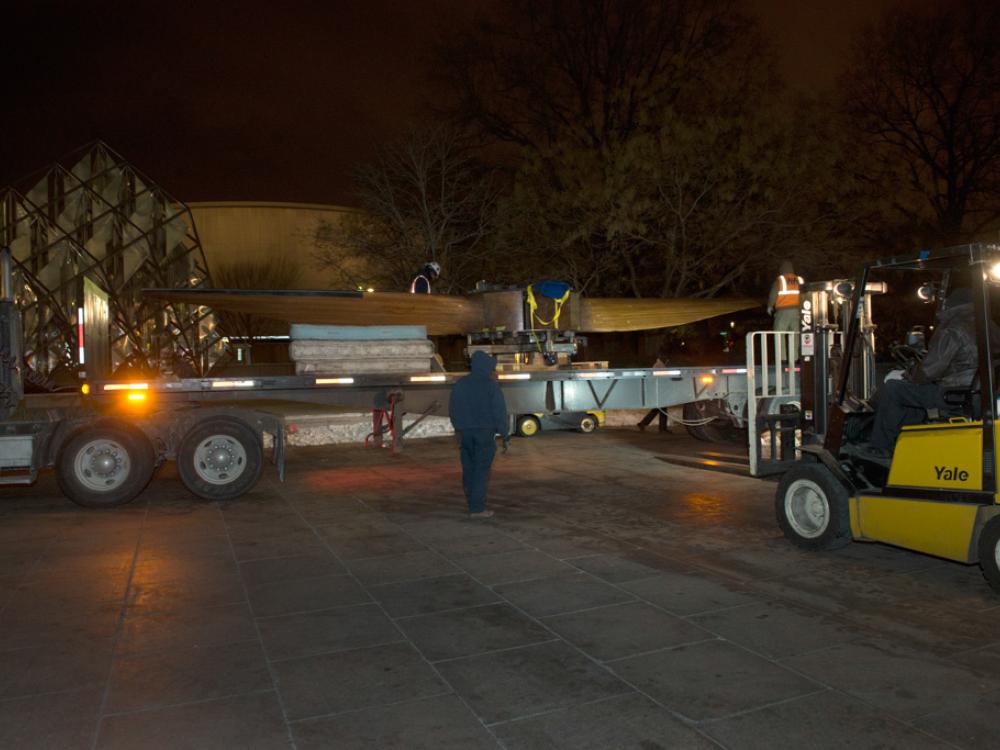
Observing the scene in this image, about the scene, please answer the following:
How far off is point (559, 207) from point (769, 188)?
5.25 m

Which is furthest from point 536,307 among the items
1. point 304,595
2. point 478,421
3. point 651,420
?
point 304,595

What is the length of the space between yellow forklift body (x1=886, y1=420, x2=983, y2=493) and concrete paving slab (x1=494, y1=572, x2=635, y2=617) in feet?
7.41

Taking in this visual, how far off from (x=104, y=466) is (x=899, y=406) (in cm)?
833

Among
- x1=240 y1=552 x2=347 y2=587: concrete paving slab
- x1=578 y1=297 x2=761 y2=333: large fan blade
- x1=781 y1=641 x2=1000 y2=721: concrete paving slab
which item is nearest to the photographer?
x1=781 y1=641 x2=1000 y2=721: concrete paving slab

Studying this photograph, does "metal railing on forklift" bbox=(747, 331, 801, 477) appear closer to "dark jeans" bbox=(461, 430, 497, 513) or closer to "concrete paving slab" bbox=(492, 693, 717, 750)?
"dark jeans" bbox=(461, 430, 497, 513)

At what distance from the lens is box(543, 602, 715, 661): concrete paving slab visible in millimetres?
4848

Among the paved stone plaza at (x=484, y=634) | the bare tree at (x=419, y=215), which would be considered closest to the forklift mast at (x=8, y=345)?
the paved stone plaza at (x=484, y=634)

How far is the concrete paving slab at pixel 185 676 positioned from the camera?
4.24m

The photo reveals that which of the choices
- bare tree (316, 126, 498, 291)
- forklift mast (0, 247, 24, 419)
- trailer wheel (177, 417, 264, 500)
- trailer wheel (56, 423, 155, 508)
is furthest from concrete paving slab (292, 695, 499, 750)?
bare tree (316, 126, 498, 291)

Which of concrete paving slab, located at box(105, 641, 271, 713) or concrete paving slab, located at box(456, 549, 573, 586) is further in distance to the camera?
concrete paving slab, located at box(456, 549, 573, 586)

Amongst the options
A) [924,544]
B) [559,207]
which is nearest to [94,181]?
[559,207]

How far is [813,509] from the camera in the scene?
23.0ft

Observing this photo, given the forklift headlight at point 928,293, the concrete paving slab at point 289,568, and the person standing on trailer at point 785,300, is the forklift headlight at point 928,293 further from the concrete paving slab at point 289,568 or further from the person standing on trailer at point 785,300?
the concrete paving slab at point 289,568

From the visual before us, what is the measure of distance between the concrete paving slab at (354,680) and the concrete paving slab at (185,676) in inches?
6.9
